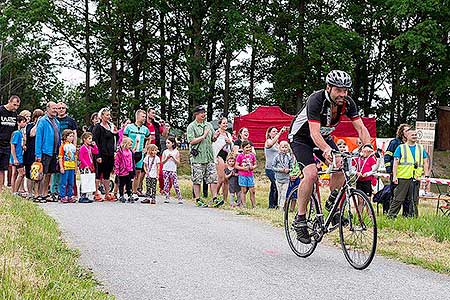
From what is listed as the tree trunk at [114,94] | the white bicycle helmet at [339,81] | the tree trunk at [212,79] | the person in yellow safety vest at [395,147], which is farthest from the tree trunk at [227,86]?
the white bicycle helmet at [339,81]

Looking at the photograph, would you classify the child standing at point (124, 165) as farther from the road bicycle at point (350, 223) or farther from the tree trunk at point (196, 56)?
the tree trunk at point (196, 56)

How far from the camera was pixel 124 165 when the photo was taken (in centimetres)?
1446

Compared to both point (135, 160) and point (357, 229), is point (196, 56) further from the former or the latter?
point (357, 229)

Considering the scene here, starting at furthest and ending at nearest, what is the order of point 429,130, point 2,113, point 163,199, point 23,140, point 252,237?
point 429,130 → point 163,199 → point 23,140 → point 2,113 → point 252,237

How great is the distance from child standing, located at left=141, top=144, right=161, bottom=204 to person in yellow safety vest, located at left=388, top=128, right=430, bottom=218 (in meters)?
5.11

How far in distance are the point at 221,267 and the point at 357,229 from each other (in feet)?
4.68

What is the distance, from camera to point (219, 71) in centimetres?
4872

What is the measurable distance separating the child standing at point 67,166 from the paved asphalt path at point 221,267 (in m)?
3.88

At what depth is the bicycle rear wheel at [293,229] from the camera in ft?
24.1

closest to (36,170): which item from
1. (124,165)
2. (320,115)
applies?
(124,165)

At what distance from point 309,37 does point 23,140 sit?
29.8 m

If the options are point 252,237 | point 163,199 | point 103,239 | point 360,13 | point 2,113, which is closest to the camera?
point 103,239

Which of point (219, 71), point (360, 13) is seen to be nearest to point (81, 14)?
point (219, 71)

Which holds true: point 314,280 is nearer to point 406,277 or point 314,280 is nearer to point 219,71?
point 406,277
